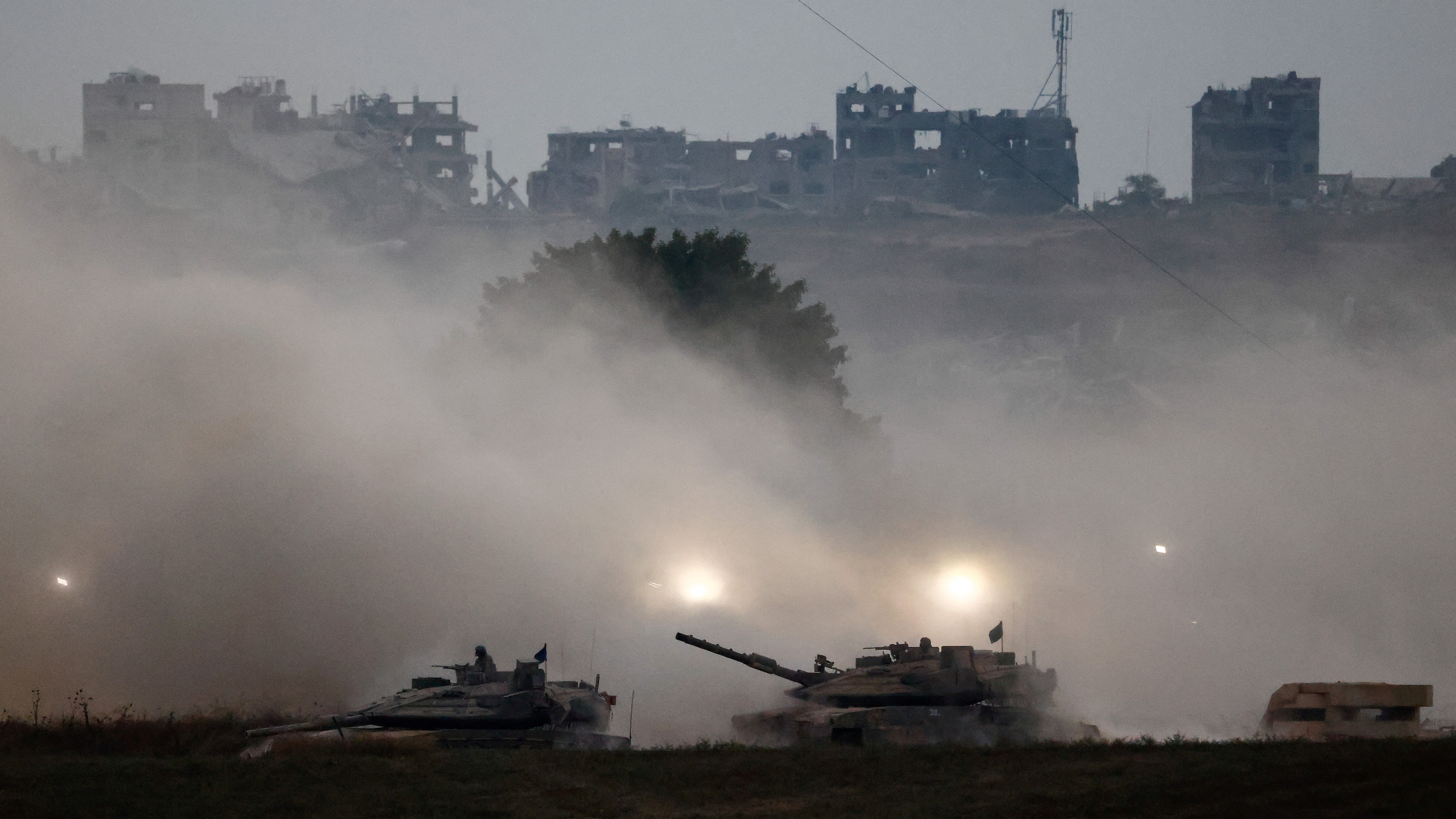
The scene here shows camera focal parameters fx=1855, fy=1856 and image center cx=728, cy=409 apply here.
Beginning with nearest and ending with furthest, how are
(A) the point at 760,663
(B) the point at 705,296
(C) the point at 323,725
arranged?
(C) the point at 323,725, (A) the point at 760,663, (B) the point at 705,296

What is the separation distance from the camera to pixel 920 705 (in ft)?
95.0

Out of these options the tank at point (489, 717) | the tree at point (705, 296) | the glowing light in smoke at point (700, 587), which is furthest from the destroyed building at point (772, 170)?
the tank at point (489, 717)

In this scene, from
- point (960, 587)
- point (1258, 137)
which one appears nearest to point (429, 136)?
point (1258, 137)

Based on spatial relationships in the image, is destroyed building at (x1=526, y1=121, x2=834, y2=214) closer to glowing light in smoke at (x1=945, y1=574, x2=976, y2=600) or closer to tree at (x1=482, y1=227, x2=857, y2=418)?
tree at (x1=482, y1=227, x2=857, y2=418)

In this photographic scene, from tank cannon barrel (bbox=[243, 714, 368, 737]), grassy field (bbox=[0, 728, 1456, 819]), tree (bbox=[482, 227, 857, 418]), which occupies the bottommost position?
grassy field (bbox=[0, 728, 1456, 819])

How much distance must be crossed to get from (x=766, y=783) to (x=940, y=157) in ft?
467

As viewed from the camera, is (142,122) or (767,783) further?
(142,122)

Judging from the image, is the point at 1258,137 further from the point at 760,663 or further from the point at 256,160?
the point at 760,663

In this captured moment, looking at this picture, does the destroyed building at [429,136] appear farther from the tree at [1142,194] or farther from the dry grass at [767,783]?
the dry grass at [767,783]

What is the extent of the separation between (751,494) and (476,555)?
864 cm

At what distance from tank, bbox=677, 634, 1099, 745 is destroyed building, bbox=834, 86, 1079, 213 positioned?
127426mm

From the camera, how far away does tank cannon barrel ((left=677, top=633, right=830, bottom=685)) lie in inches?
1171

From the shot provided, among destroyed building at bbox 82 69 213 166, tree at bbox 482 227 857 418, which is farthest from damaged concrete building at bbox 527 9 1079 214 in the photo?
tree at bbox 482 227 857 418

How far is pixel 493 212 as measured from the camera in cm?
14962
